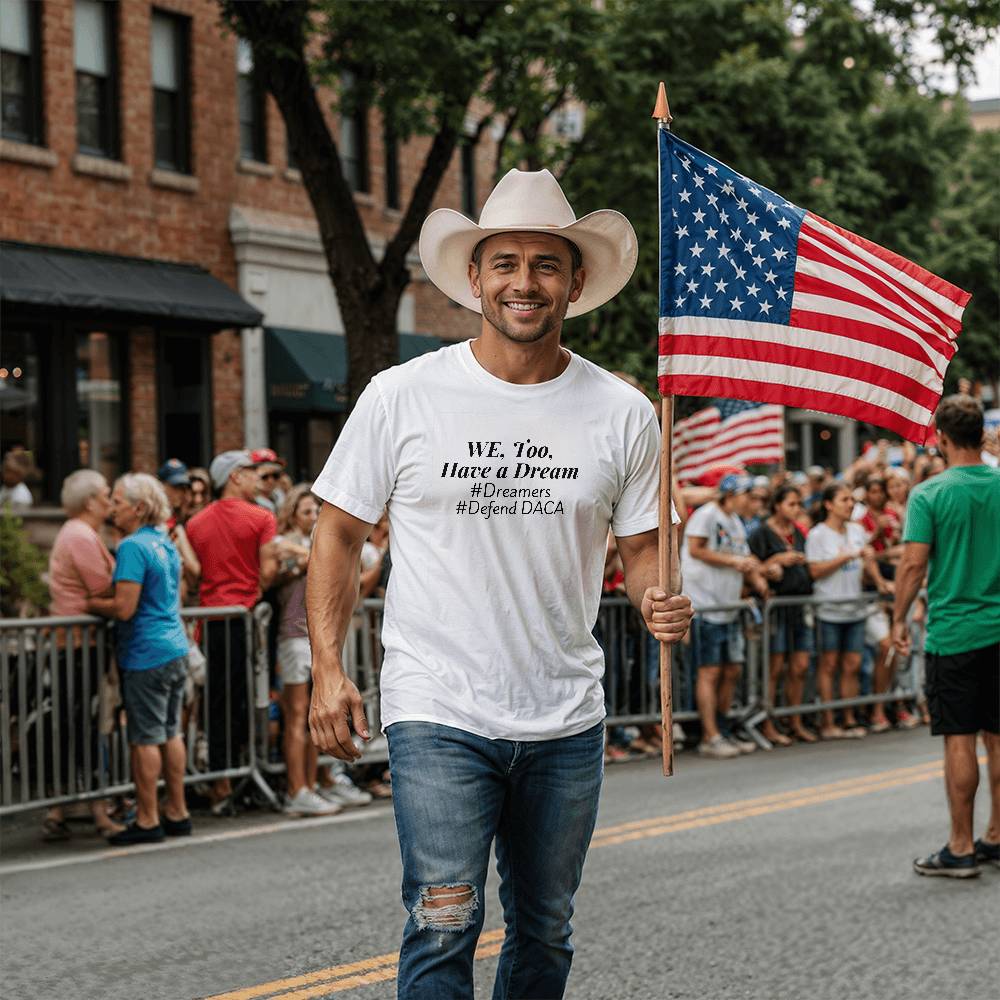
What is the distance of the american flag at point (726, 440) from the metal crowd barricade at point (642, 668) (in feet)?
15.0

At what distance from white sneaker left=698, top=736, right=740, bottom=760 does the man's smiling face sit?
893cm

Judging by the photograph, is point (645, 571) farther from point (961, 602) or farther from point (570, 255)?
point (961, 602)

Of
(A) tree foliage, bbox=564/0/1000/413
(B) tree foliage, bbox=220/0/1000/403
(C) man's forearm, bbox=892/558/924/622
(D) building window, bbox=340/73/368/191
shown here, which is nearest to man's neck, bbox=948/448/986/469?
(C) man's forearm, bbox=892/558/924/622

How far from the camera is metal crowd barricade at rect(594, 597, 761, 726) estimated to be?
13023mm

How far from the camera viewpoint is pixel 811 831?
9.27 meters

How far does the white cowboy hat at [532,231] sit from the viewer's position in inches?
171

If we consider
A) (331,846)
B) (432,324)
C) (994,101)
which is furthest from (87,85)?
(994,101)

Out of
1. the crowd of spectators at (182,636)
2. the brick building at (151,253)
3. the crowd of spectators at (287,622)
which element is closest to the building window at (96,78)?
the brick building at (151,253)

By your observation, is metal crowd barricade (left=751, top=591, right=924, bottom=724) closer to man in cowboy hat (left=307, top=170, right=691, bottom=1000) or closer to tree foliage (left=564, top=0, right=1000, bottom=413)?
tree foliage (left=564, top=0, right=1000, bottom=413)

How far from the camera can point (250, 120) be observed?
77.8ft

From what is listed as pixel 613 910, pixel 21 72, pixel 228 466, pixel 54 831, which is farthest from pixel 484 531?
pixel 21 72

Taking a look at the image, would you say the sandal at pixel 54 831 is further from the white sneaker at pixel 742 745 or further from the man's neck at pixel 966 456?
the white sneaker at pixel 742 745


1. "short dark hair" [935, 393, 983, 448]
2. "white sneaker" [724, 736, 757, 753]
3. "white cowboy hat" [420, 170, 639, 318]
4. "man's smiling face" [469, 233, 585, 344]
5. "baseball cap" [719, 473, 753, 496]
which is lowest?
"white sneaker" [724, 736, 757, 753]

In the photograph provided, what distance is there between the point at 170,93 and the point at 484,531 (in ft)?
63.1
